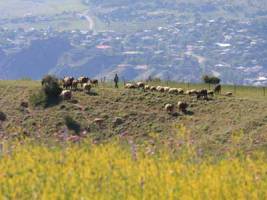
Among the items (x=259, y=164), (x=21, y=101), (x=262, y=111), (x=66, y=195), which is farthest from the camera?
(x=21, y=101)

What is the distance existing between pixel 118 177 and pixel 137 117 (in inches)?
1853

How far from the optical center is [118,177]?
70.1ft

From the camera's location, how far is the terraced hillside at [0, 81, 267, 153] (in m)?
62.2

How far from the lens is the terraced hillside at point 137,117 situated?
2449 inches

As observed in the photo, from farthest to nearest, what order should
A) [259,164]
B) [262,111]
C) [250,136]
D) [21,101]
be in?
1. [21,101]
2. [262,111]
3. [250,136]
4. [259,164]

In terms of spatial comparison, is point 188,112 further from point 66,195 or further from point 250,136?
point 66,195

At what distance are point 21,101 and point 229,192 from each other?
57318 mm

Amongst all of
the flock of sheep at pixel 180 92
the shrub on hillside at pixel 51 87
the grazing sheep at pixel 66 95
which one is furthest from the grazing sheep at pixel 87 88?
the flock of sheep at pixel 180 92

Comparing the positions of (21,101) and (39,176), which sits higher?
(39,176)

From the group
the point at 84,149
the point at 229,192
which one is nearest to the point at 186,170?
the point at 229,192

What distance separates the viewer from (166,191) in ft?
65.0

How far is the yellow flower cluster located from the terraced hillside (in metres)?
34.1

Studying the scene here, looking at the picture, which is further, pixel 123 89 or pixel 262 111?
pixel 123 89

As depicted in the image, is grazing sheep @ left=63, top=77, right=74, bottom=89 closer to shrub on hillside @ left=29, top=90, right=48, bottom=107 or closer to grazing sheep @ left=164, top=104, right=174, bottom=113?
shrub on hillside @ left=29, top=90, right=48, bottom=107
